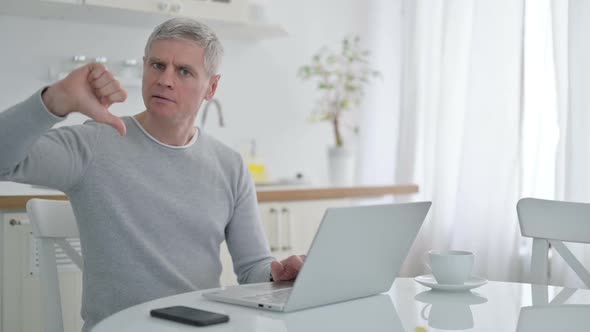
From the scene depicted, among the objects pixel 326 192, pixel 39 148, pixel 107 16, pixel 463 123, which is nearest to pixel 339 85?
pixel 463 123

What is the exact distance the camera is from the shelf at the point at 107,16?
10.2 ft

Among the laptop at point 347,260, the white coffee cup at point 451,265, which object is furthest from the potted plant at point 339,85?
the laptop at point 347,260

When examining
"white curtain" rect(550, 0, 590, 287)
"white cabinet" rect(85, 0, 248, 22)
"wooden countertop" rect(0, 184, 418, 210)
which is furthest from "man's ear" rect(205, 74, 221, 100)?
"white curtain" rect(550, 0, 590, 287)

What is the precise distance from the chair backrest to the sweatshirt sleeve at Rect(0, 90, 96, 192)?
1073 millimetres

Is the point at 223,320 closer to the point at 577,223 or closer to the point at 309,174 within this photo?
the point at 577,223

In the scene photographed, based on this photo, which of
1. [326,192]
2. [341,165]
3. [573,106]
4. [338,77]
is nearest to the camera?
[573,106]

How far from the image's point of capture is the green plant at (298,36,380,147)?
3.96m

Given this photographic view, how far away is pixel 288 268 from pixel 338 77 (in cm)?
262

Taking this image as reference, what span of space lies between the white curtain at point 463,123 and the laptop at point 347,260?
1912mm

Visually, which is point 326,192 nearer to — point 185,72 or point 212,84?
point 212,84

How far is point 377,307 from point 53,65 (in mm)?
2454

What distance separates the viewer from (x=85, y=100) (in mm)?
1285

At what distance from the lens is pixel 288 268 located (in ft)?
5.24

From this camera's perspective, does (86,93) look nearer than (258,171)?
Yes
